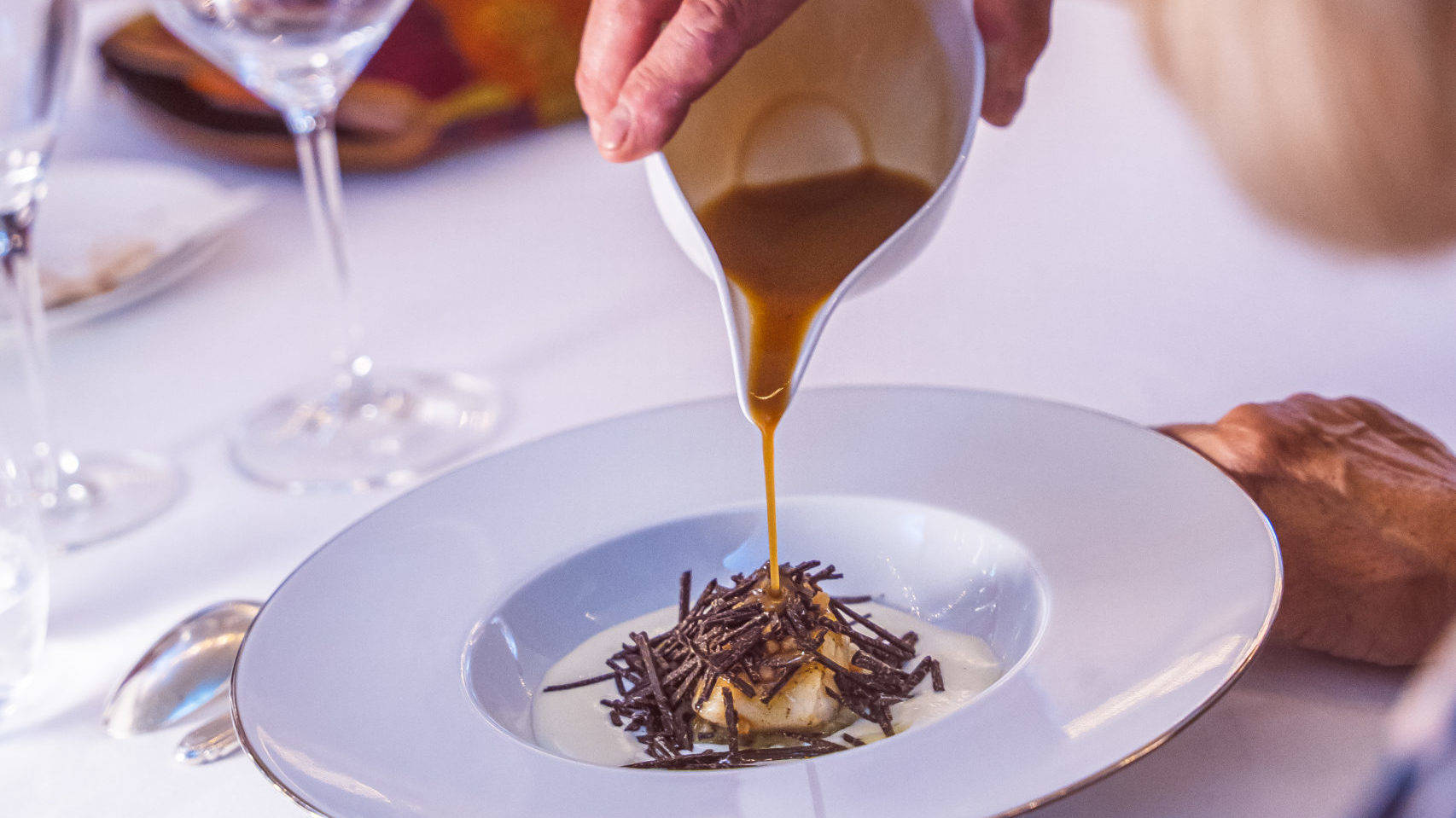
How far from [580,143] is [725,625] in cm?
105

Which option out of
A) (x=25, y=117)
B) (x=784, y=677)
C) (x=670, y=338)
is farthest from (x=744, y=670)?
(x=25, y=117)

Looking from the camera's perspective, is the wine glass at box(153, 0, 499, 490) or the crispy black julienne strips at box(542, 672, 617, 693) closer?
the crispy black julienne strips at box(542, 672, 617, 693)

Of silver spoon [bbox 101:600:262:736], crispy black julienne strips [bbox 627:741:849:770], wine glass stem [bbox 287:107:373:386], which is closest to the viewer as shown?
crispy black julienne strips [bbox 627:741:849:770]

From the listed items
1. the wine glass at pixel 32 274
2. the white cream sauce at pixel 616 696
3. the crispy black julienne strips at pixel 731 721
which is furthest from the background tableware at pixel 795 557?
the wine glass at pixel 32 274

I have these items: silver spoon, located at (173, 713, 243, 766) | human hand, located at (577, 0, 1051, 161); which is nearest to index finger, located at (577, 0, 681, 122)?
human hand, located at (577, 0, 1051, 161)

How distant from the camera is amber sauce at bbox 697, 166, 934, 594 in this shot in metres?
0.78

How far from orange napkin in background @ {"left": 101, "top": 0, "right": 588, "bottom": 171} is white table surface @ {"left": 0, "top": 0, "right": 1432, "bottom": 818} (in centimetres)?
6

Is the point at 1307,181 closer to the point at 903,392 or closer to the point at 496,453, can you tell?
the point at 903,392

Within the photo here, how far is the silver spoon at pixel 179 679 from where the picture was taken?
78 cm

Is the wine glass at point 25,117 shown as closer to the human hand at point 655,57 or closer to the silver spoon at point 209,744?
the silver spoon at point 209,744

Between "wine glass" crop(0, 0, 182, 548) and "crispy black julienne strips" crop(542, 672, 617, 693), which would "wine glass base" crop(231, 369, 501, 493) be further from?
"crispy black julienne strips" crop(542, 672, 617, 693)

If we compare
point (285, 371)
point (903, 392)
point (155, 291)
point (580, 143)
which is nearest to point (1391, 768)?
point (903, 392)

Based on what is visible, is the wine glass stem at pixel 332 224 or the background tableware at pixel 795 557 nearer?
the background tableware at pixel 795 557

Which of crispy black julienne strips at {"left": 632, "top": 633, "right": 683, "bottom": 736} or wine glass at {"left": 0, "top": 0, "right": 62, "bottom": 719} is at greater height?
wine glass at {"left": 0, "top": 0, "right": 62, "bottom": 719}
